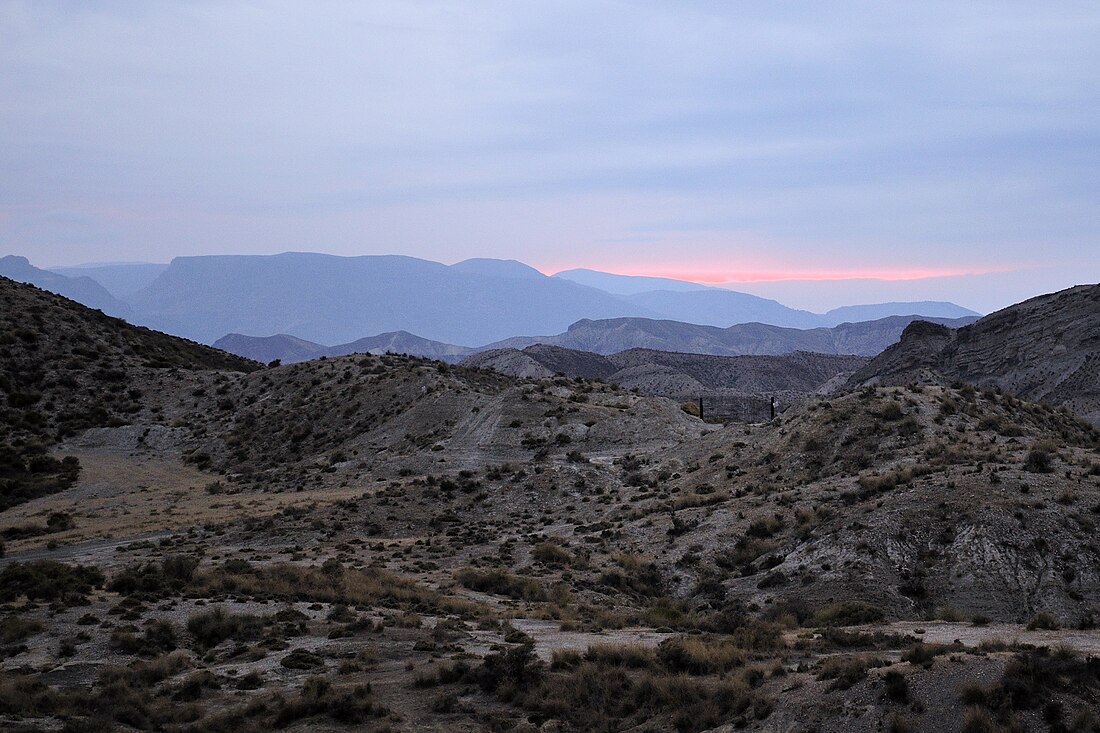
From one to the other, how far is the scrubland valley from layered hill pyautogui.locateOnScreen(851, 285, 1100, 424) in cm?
3101

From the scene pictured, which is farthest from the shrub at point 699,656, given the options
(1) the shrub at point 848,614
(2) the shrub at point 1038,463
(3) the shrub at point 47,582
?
(2) the shrub at point 1038,463

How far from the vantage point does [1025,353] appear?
245 ft

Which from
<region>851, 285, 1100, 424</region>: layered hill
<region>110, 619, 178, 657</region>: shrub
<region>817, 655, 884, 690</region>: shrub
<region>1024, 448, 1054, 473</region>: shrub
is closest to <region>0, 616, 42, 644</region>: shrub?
<region>110, 619, 178, 657</region>: shrub

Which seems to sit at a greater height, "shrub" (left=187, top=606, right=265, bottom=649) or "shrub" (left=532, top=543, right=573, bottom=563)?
"shrub" (left=187, top=606, right=265, bottom=649)

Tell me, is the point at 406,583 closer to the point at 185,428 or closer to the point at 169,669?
the point at 169,669

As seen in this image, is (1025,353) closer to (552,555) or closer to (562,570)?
(552,555)

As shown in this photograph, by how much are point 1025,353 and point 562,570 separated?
67.6 m

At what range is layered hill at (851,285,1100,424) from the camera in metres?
65.8

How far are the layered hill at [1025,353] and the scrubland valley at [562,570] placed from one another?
31.0 metres

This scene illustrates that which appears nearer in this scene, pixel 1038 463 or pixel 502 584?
pixel 502 584

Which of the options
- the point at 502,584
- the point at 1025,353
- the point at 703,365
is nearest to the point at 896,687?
the point at 502,584

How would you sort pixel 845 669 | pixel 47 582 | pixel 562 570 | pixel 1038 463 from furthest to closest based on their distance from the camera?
pixel 562 570, pixel 1038 463, pixel 47 582, pixel 845 669

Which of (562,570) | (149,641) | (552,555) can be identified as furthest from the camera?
(552,555)

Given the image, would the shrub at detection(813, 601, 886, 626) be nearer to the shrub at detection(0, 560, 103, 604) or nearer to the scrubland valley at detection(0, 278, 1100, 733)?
the scrubland valley at detection(0, 278, 1100, 733)
